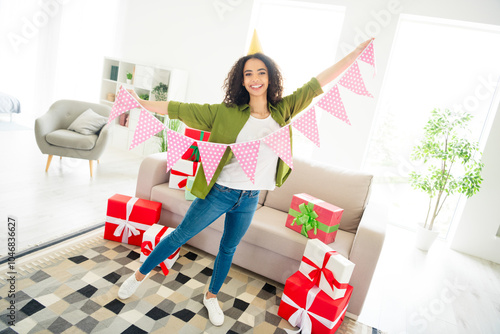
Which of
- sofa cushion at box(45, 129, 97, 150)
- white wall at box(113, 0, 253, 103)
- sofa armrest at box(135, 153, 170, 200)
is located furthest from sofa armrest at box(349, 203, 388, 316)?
white wall at box(113, 0, 253, 103)

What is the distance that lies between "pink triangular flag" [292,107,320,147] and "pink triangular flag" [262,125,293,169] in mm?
109

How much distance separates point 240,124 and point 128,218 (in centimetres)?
122

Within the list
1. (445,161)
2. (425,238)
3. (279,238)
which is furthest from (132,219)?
(445,161)

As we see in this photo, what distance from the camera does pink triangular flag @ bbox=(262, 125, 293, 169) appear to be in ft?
4.71

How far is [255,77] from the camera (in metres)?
1.43

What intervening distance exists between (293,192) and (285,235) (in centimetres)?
47

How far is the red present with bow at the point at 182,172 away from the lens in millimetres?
2336

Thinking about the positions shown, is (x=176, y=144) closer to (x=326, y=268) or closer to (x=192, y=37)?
(x=326, y=268)

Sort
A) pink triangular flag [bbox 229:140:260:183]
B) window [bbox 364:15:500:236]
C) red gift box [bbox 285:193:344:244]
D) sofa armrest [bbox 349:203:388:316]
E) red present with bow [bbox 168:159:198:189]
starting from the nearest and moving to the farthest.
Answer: pink triangular flag [bbox 229:140:260:183], sofa armrest [bbox 349:203:388:316], red gift box [bbox 285:193:344:244], red present with bow [bbox 168:159:198:189], window [bbox 364:15:500:236]

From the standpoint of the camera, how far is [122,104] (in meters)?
1.50

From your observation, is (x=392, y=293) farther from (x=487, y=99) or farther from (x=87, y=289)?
(x=487, y=99)

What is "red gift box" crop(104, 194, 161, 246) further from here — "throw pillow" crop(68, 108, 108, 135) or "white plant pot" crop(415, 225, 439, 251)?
"white plant pot" crop(415, 225, 439, 251)

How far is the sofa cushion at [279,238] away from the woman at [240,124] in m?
0.48

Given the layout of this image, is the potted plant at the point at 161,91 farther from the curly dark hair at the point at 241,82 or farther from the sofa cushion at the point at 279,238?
the curly dark hair at the point at 241,82
